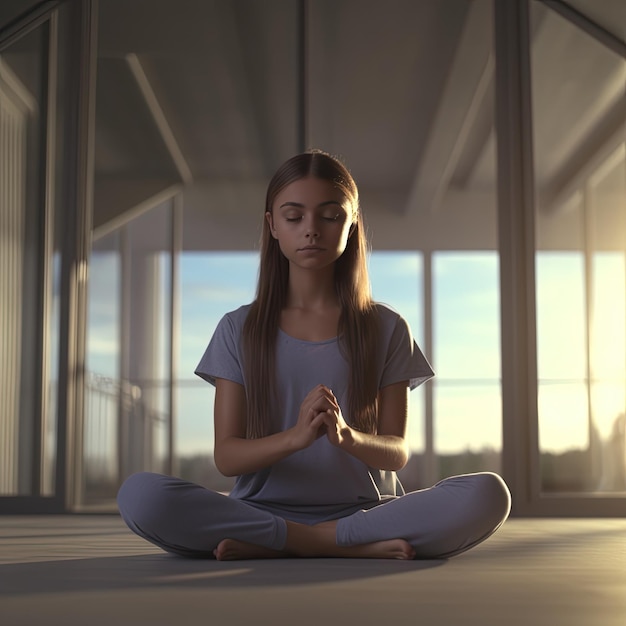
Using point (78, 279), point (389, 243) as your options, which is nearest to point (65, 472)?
point (78, 279)

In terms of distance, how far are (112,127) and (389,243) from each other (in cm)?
384

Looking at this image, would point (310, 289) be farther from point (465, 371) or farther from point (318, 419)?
point (465, 371)

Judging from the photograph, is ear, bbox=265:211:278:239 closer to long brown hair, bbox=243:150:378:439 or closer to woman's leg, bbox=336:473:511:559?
long brown hair, bbox=243:150:378:439

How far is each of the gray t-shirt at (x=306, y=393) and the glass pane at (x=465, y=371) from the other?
540 centimetres

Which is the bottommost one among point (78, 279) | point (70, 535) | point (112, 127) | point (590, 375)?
point (70, 535)

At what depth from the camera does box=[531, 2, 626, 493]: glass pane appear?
12.1 ft

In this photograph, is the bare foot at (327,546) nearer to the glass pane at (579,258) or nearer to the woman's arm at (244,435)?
the woman's arm at (244,435)

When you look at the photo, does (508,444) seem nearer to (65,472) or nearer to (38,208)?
(65,472)

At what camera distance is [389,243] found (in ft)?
26.0

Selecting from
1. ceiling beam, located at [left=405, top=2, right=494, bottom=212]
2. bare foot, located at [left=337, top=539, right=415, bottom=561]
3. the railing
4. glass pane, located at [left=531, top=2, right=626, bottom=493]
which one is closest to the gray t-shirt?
bare foot, located at [left=337, top=539, right=415, bottom=561]

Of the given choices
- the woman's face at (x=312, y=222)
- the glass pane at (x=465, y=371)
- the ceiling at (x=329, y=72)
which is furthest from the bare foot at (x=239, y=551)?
the glass pane at (x=465, y=371)

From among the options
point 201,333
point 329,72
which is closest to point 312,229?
point 329,72

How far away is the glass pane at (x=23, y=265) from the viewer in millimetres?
3795

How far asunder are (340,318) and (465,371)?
18.5 ft
